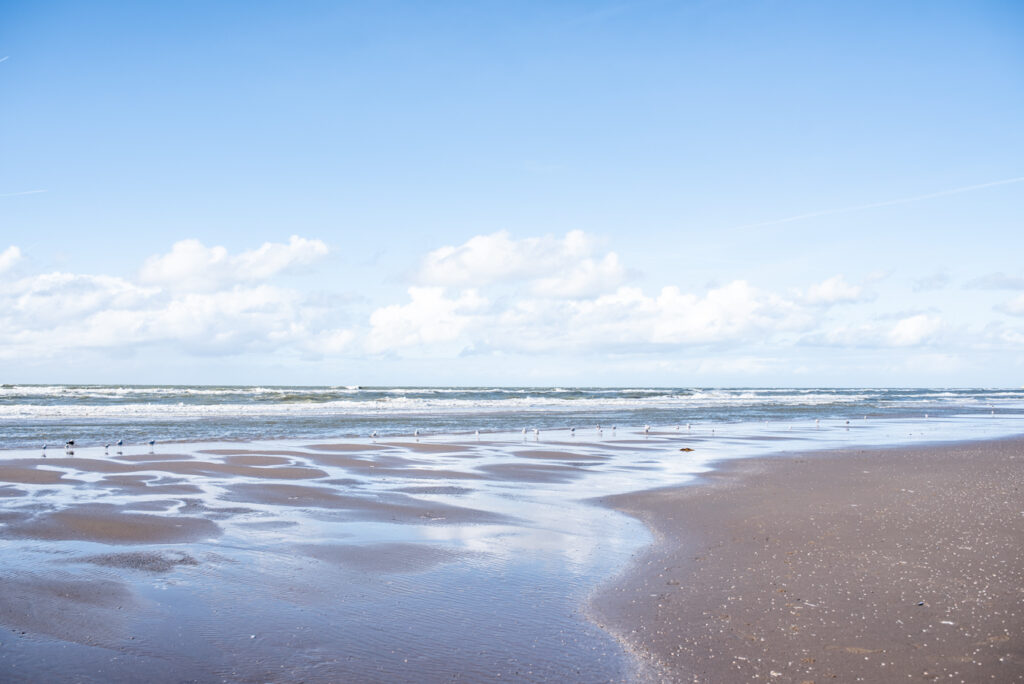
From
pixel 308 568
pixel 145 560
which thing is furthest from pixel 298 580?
pixel 145 560

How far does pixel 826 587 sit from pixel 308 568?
636 cm

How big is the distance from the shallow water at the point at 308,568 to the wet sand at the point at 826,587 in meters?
0.61

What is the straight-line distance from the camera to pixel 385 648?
6.42 meters

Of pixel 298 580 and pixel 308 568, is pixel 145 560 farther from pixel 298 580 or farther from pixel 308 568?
pixel 298 580

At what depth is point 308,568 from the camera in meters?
9.13

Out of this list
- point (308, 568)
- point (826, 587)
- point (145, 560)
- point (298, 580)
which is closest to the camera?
point (826, 587)

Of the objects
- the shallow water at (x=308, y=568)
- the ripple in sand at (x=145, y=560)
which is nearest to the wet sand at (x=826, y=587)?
the shallow water at (x=308, y=568)

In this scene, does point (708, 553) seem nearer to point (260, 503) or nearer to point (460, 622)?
point (460, 622)

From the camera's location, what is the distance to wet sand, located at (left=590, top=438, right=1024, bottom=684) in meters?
5.96

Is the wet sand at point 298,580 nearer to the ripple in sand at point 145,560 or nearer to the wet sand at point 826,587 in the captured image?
the ripple in sand at point 145,560

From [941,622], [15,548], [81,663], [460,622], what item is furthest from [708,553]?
[15,548]

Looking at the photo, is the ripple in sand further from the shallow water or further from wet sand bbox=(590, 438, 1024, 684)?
wet sand bbox=(590, 438, 1024, 684)

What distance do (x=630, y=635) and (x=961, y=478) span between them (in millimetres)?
13689

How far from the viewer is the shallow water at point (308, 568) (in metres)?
6.17
